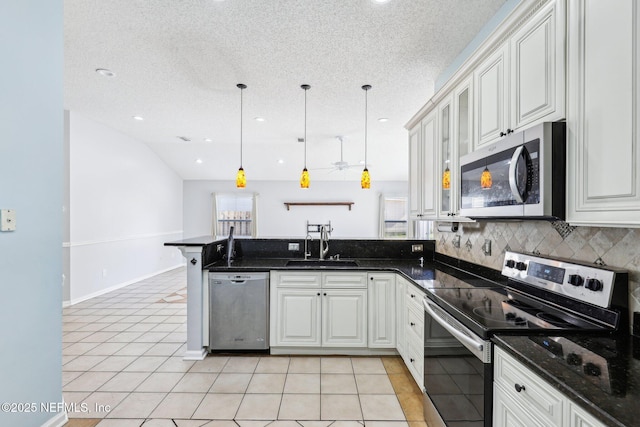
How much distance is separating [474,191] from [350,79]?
75.7 inches

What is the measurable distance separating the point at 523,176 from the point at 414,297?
1.24 m

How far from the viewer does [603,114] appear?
1.12 metres

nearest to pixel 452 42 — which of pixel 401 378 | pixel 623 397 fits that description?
pixel 623 397

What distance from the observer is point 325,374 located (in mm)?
2646

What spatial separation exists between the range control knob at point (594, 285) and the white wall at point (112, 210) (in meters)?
5.75

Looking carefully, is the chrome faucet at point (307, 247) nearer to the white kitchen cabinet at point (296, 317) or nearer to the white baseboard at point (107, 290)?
the white kitchen cabinet at point (296, 317)

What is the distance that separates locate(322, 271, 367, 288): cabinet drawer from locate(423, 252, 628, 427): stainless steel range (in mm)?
891

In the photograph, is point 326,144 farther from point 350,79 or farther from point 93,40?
point 93,40

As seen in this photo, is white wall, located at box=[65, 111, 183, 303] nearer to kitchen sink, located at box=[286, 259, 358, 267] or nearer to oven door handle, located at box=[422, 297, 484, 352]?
kitchen sink, located at box=[286, 259, 358, 267]

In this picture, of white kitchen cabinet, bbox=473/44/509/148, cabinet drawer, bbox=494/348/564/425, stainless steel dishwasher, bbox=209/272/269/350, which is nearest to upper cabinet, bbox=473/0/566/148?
white kitchen cabinet, bbox=473/44/509/148

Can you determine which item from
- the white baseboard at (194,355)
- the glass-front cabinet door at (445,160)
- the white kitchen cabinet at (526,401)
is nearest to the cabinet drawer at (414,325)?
the glass-front cabinet door at (445,160)

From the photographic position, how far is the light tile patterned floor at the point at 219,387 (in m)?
2.08

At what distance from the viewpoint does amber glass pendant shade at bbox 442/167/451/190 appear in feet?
7.86

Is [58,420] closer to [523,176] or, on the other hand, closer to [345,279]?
[345,279]
